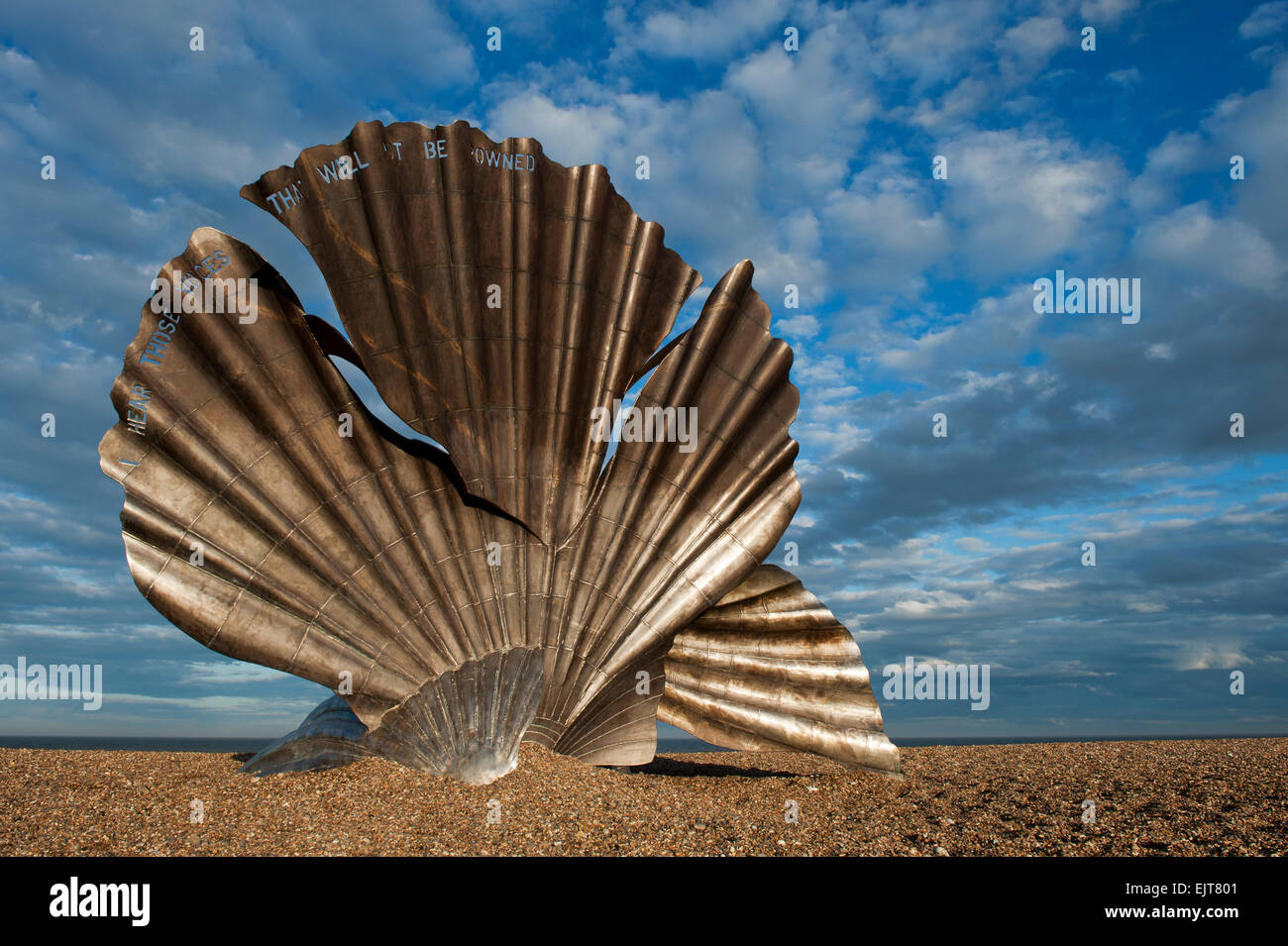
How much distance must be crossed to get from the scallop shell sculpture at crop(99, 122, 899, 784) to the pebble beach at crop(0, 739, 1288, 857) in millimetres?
487

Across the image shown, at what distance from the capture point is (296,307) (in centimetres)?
777

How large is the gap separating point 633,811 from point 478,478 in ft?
11.1

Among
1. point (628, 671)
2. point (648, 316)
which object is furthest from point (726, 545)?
point (648, 316)

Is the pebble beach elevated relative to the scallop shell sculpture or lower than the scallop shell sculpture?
lower

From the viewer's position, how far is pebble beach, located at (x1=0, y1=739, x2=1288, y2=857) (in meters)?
5.65

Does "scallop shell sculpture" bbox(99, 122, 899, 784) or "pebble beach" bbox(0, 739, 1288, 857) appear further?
"scallop shell sculpture" bbox(99, 122, 899, 784)

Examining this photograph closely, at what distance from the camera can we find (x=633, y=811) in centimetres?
661

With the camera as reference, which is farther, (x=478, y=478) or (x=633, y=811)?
(x=478, y=478)

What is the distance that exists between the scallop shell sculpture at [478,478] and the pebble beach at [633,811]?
19.2 inches

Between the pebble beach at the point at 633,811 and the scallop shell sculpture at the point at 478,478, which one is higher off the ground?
the scallop shell sculpture at the point at 478,478

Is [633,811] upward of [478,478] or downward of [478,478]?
downward

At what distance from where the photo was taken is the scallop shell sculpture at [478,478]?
7.35 meters

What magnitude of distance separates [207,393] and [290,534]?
4.94ft
